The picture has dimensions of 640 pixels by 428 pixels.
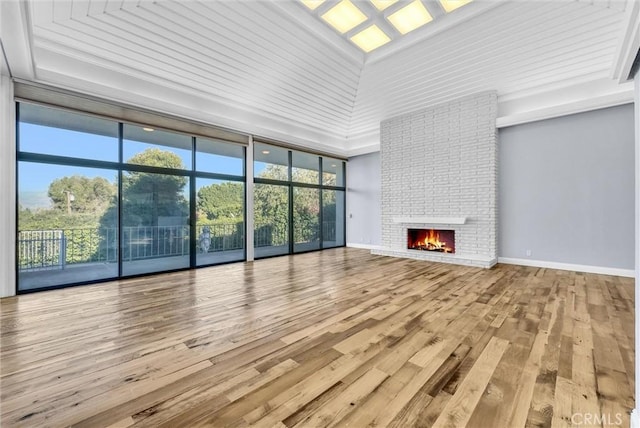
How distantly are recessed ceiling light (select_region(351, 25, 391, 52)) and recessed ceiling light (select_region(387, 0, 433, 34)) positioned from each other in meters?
0.31

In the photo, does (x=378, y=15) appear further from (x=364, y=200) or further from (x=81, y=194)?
(x=81, y=194)

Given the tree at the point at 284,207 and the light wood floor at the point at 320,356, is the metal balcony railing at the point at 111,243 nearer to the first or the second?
the light wood floor at the point at 320,356

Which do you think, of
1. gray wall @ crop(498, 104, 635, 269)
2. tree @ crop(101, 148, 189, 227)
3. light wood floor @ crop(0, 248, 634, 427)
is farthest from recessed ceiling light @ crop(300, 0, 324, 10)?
gray wall @ crop(498, 104, 635, 269)

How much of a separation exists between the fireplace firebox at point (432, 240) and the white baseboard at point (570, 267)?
42.8 inches

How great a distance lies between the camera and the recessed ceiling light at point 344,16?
436 centimetres

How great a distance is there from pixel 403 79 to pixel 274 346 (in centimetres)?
603

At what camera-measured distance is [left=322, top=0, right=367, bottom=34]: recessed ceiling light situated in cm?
436

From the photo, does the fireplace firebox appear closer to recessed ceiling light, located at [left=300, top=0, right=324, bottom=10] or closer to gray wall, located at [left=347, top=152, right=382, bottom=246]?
gray wall, located at [left=347, top=152, right=382, bottom=246]

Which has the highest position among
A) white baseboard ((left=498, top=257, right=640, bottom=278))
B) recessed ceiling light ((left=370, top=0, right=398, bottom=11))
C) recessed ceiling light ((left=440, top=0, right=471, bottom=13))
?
recessed ceiling light ((left=370, top=0, right=398, bottom=11))

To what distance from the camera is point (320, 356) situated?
2.21 m

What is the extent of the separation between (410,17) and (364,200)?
532cm

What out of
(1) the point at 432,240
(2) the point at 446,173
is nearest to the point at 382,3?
(2) the point at 446,173

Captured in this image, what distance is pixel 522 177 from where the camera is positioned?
5828mm

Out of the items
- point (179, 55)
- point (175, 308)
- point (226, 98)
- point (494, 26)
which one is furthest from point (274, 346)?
point (494, 26)
